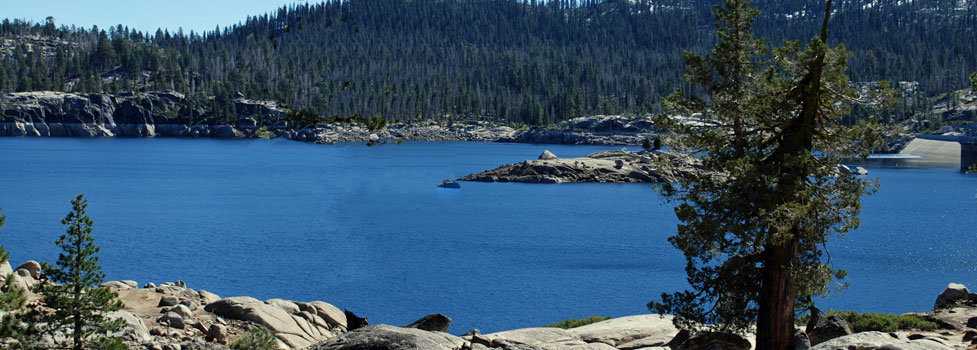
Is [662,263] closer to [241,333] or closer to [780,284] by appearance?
[780,284]

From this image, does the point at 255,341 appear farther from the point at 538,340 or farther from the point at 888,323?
the point at 888,323

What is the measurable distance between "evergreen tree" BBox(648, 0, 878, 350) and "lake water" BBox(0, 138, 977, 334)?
17.1m

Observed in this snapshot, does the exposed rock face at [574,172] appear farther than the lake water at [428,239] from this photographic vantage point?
Yes

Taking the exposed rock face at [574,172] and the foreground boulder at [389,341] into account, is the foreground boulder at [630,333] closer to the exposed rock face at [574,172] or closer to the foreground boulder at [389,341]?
the foreground boulder at [389,341]

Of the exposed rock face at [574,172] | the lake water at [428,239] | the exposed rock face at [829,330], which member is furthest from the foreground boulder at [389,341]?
the exposed rock face at [574,172]

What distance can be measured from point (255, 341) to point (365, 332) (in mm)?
2890

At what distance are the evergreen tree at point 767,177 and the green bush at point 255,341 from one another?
10613mm

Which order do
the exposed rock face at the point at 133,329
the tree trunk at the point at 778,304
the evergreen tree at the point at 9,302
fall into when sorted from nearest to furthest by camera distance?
the evergreen tree at the point at 9,302, the exposed rock face at the point at 133,329, the tree trunk at the point at 778,304

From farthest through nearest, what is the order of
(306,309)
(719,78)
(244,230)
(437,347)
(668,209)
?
(668,209) < (244,230) < (306,309) < (719,78) < (437,347)

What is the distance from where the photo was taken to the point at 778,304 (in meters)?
21.0

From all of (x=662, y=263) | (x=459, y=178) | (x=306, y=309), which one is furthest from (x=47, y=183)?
(x=306, y=309)

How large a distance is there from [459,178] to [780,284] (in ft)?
317

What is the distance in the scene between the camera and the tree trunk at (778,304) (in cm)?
2089

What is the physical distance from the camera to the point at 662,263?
177 ft
